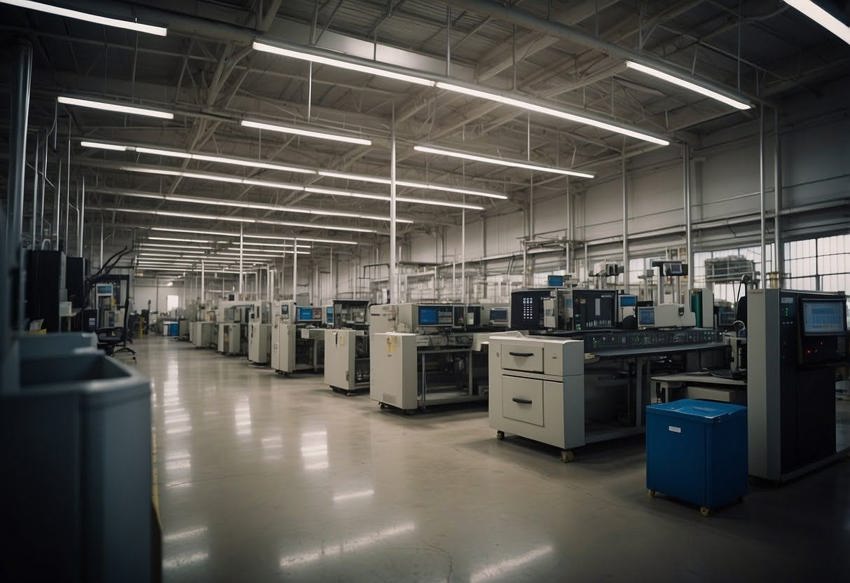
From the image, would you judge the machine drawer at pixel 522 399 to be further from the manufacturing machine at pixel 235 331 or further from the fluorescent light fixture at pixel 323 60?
the manufacturing machine at pixel 235 331

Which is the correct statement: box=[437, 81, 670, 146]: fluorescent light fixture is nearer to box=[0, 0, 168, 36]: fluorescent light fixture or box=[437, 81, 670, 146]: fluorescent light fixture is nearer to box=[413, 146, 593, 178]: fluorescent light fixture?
box=[413, 146, 593, 178]: fluorescent light fixture

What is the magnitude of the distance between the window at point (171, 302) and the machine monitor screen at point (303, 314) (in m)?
21.2

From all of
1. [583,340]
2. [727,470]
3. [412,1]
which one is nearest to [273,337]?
[412,1]

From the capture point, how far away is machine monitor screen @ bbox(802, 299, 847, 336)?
3.49m

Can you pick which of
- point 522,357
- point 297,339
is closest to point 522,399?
point 522,357

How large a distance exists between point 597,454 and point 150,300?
27539mm

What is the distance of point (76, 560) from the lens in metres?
1.02

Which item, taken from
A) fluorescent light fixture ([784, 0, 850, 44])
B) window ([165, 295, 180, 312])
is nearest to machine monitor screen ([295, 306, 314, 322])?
fluorescent light fixture ([784, 0, 850, 44])

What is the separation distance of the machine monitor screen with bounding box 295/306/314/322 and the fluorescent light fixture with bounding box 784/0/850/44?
27.2 feet

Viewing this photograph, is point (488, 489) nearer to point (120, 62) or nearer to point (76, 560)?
point (76, 560)

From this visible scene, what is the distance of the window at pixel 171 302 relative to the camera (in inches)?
1092

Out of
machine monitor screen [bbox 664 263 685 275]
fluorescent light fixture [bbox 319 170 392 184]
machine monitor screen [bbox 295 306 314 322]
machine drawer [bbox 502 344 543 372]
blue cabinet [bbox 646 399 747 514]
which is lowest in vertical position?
blue cabinet [bbox 646 399 747 514]

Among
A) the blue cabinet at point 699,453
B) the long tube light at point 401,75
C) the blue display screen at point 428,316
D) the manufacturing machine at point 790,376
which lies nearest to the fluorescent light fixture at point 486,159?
the long tube light at point 401,75

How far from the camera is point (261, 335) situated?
1102 cm
